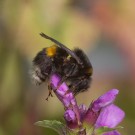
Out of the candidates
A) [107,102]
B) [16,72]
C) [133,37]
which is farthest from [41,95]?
[107,102]

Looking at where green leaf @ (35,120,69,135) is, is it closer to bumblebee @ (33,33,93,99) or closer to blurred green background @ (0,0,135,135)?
bumblebee @ (33,33,93,99)

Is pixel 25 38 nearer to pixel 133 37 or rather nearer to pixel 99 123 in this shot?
pixel 133 37

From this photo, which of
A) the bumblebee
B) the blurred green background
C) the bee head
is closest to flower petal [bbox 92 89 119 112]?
the bumblebee

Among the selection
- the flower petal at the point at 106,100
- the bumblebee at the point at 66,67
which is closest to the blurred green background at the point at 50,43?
the bumblebee at the point at 66,67

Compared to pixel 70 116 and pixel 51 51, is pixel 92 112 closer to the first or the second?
pixel 70 116

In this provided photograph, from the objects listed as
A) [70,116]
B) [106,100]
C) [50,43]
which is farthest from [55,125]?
[50,43]

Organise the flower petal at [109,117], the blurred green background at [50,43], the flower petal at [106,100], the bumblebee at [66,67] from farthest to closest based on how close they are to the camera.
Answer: the blurred green background at [50,43] < the bumblebee at [66,67] < the flower petal at [109,117] < the flower petal at [106,100]

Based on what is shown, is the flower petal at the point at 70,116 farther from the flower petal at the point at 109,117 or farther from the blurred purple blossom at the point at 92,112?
the flower petal at the point at 109,117
